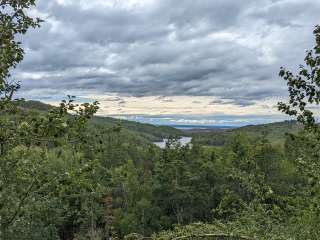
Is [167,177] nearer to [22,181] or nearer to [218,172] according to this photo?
[218,172]

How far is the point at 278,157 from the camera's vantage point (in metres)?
65.7

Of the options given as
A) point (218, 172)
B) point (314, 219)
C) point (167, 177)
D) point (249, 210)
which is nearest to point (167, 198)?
point (167, 177)

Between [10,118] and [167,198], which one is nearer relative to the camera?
[10,118]

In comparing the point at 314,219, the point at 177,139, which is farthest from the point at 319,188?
the point at 177,139

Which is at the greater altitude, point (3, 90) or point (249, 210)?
point (3, 90)

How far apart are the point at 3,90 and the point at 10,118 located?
0.56 meters

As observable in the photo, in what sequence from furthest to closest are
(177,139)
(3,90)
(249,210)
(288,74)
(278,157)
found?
1. (177,139)
2. (278,157)
3. (249,210)
4. (3,90)
5. (288,74)

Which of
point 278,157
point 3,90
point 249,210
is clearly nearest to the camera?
point 3,90

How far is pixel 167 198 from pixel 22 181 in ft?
→ 201

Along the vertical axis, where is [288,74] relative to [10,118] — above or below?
above

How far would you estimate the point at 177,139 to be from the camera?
7350cm

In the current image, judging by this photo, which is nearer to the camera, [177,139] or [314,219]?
[314,219]

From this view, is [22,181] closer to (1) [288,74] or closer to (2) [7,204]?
(2) [7,204]

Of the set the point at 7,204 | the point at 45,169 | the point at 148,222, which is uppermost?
the point at 45,169
